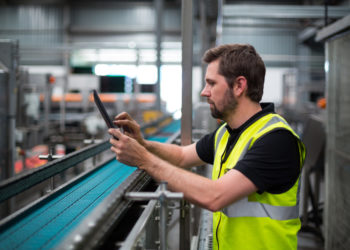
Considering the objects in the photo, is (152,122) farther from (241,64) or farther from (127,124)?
(241,64)

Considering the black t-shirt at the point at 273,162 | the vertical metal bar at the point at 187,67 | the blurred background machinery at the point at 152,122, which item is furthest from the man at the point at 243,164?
the vertical metal bar at the point at 187,67

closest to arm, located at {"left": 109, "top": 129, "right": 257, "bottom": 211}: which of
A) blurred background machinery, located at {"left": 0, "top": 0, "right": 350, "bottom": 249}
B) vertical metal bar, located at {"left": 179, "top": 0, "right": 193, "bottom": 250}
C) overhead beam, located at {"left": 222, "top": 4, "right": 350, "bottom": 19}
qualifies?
blurred background machinery, located at {"left": 0, "top": 0, "right": 350, "bottom": 249}

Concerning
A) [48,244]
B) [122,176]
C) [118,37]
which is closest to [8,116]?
[122,176]

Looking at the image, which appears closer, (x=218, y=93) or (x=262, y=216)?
(x=262, y=216)

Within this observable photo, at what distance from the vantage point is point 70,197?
1.32 m

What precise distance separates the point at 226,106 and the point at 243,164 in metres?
0.33

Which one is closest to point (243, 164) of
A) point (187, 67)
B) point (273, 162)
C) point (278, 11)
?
point (273, 162)

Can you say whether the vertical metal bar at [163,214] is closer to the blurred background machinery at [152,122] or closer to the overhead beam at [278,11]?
the blurred background machinery at [152,122]

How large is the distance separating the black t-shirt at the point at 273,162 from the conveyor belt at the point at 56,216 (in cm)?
55

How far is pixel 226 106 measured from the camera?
147 centimetres

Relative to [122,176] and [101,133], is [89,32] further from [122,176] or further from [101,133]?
[122,176]

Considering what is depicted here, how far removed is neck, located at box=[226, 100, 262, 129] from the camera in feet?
4.88

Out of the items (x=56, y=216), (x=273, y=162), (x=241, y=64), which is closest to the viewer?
(x=56, y=216)

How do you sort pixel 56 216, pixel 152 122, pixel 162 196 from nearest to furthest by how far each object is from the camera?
pixel 162 196, pixel 56 216, pixel 152 122
